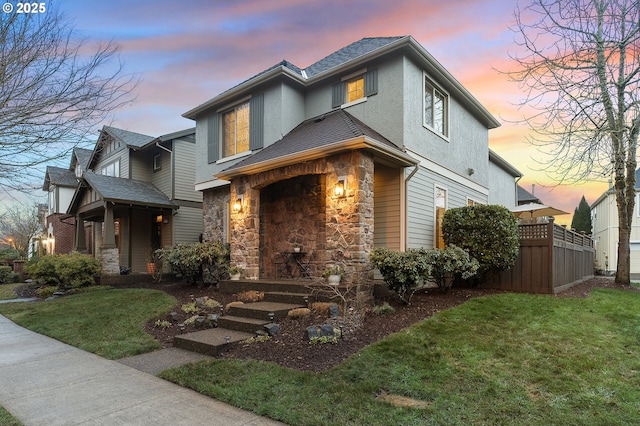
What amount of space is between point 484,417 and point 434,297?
4576 mm

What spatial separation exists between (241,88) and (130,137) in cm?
894

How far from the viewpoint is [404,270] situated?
6621mm

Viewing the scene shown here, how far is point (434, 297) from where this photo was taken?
300 inches

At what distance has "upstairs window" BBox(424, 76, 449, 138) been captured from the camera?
32.1ft

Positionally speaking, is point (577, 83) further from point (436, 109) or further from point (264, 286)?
point (264, 286)

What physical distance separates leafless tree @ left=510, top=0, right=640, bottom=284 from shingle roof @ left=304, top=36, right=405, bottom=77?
368 cm

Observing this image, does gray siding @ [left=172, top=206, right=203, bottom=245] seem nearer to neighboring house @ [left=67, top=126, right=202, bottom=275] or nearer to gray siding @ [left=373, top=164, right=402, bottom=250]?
neighboring house @ [left=67, top=126, right=202, bottom=275]

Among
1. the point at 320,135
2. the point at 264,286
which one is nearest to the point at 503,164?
the point at 320,135

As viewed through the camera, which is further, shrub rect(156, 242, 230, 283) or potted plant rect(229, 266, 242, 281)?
shrub rect(156, 242, 230, 283)

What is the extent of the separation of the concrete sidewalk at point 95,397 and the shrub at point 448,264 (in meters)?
4.87

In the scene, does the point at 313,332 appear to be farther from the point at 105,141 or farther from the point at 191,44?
the point at 105,141

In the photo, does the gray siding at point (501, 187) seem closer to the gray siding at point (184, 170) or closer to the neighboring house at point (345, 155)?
the neighboring house at point (345, 155)

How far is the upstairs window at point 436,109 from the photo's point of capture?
9781 millimetres

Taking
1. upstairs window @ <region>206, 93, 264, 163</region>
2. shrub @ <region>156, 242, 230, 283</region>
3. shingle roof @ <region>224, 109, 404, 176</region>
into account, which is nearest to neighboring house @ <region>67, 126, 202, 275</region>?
upstairs window @ <region>206, 93, 264, 163</region>
